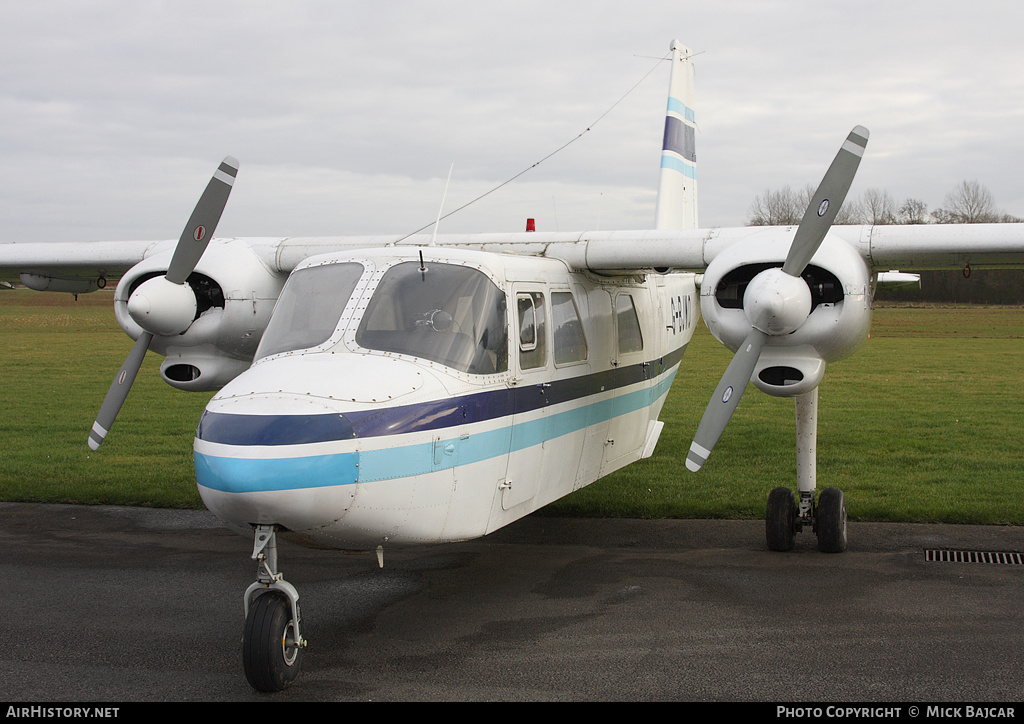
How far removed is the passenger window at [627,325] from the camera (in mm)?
9312

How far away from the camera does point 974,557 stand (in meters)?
8.56

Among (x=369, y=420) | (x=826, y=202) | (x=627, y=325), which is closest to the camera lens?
(x=369, y=420)

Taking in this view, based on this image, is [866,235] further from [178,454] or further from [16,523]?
[178,454]

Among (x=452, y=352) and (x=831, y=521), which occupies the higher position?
(x=452, y=352)

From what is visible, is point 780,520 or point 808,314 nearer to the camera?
point 808,314

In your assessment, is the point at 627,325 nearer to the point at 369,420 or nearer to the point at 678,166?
the point at 369,420

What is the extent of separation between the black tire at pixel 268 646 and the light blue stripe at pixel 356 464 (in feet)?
2.61

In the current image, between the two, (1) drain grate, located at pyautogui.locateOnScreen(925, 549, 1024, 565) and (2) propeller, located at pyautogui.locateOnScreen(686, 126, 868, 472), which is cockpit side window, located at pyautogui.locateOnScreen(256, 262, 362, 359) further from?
(1) drain grate, located at pyautogui.locateOnScreen(925, 549, 1024, 565)

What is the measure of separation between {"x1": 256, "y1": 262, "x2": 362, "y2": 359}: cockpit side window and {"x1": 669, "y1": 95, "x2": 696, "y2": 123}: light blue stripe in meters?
8.09

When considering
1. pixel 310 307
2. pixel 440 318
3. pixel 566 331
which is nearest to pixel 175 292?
pixel 310 307

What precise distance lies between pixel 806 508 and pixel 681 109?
23.2 ft

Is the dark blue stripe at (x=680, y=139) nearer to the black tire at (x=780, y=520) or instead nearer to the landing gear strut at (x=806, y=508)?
the landing gear strut at (x=806, y=508)

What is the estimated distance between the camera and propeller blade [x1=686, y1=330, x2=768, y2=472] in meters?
7.11
